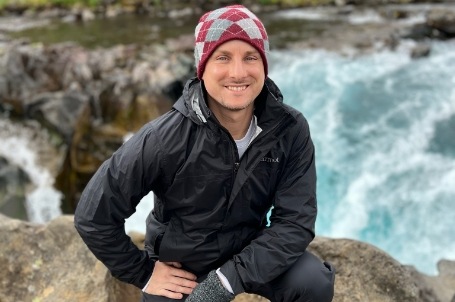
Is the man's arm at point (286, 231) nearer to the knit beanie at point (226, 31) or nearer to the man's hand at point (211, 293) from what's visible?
the man's hand at point (211, 293)

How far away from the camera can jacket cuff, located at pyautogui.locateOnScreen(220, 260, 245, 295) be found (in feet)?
9.00

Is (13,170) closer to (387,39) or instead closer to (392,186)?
(392,186)

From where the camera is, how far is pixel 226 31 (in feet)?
8.35

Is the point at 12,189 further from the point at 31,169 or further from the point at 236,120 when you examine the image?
the point at 236,120

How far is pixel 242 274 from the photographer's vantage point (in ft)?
8.98

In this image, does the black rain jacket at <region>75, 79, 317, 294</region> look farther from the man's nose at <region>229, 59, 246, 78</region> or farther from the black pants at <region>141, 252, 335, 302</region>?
the man's nose at <region>229, 59, 246, 78</region>

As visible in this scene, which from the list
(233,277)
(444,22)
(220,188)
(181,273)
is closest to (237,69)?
(220,188)

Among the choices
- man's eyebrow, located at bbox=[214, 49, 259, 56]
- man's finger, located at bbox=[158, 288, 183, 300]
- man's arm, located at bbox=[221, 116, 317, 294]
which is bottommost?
man's finger, located at bbox=[158, 288, 183, 300]

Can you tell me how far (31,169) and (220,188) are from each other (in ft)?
24.1

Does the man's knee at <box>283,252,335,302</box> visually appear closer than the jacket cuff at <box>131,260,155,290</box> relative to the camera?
Yes

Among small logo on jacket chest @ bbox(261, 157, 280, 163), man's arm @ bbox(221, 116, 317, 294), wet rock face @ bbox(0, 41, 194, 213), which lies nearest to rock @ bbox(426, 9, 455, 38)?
wet rock face @ bbox(0, 41, 194, 213)

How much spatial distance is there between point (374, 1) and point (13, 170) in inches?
736

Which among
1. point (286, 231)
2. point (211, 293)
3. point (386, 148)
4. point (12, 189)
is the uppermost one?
point (286, 231)

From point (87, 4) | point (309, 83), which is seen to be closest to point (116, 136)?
point (309, 83)
